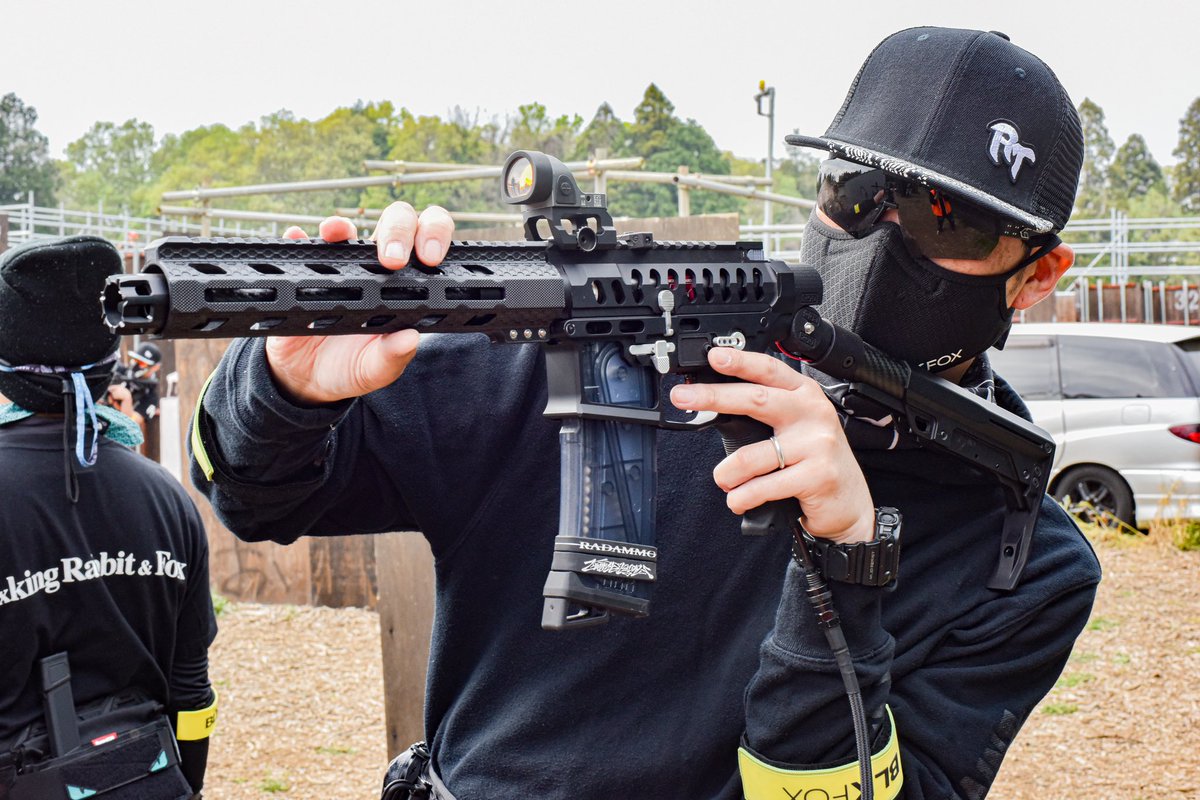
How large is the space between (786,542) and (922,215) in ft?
2.39

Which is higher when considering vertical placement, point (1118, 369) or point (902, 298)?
point (902, 298)

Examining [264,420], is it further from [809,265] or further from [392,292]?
[809,265]

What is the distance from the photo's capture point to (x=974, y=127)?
2.29 meters

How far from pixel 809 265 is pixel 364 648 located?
6.20 m

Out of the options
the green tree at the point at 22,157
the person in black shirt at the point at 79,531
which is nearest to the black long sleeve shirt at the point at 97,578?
the person in black shirt at the point at 79,531

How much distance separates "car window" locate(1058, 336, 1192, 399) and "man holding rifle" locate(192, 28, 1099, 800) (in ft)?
30.9

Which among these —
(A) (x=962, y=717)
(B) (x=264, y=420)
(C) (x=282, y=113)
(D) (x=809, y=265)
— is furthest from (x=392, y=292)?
(C) (x=282, y=113)

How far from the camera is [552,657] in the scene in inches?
87.5

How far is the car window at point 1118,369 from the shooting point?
10.8 meters

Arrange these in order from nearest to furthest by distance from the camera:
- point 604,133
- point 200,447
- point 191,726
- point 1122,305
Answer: point 200,447 → point 191,726 → point 1122,305 → point 604,133

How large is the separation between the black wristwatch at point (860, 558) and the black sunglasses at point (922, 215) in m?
0.62

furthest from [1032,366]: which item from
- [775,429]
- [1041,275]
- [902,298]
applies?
[775,429]

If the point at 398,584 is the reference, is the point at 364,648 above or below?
below

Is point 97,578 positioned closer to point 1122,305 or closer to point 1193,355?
point 1193,355
